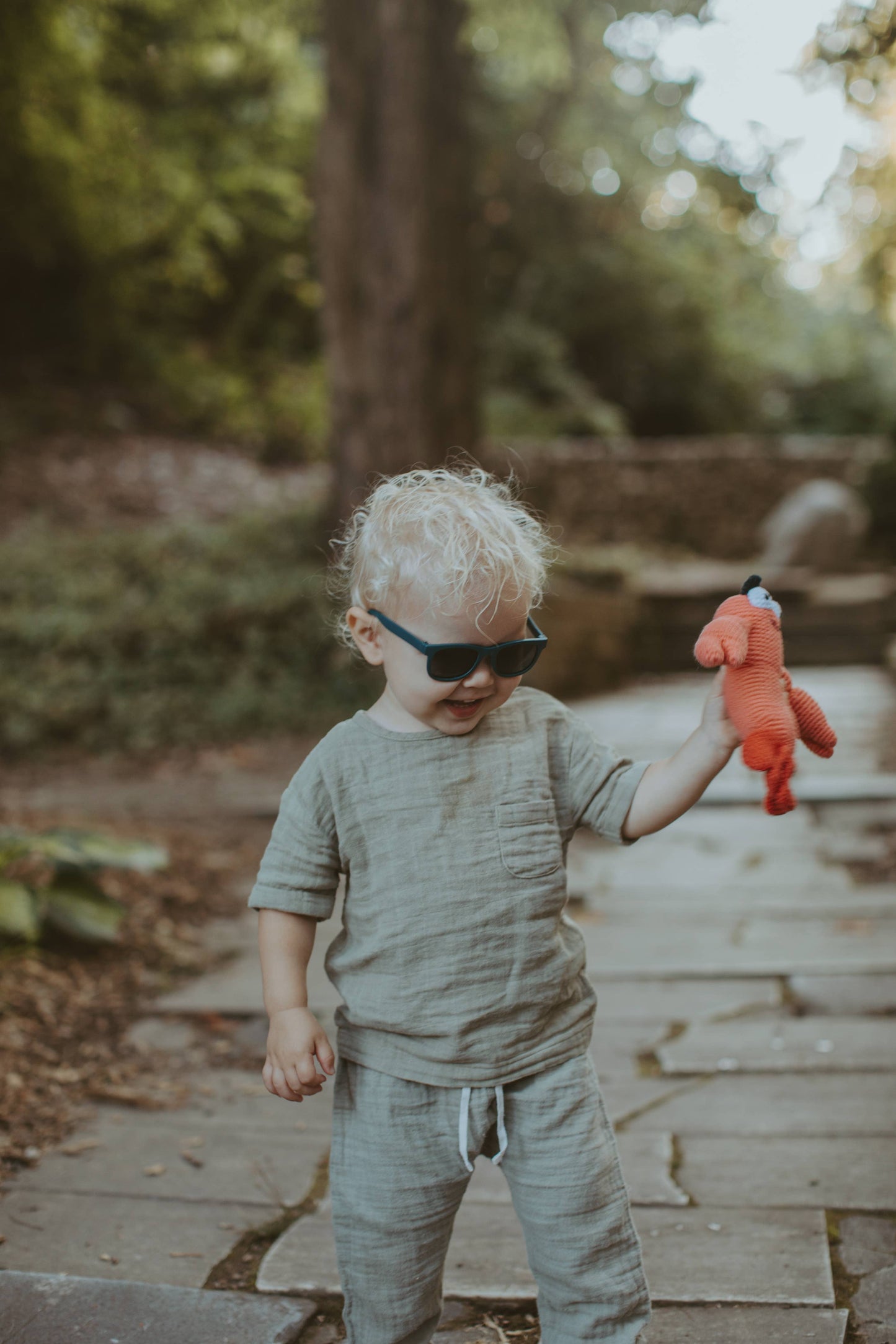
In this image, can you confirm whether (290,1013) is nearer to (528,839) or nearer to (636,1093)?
(528,839)

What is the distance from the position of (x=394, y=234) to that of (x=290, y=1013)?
5.93m

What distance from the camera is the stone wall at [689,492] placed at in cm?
1578

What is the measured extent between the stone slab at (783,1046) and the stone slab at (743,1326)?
0.89 m

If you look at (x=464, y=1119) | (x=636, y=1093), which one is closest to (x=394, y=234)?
(x=636, y=1093)

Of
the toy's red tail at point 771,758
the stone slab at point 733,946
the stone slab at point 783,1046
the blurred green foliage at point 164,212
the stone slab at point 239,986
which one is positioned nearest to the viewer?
the toy's red tail at point 771,758

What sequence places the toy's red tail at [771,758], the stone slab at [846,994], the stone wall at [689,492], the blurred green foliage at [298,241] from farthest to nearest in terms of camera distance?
the stone wall at [689,492], the blurred green foliage at [298,241], the stone slab at [846,994], the toy's red tail at [771,758]

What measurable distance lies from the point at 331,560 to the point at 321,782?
558cm

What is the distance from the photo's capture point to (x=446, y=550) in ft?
4.89

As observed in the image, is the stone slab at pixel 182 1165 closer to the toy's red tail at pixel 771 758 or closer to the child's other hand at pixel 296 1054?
the child's other hand at pixel 296 1054

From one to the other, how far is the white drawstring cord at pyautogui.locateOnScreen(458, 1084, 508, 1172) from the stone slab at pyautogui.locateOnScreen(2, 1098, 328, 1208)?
0.72 meters

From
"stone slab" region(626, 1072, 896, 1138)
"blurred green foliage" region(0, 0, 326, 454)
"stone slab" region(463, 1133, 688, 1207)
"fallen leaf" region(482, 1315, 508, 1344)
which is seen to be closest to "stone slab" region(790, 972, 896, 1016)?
"stone slab" region(626, 1072, 896, 1138)

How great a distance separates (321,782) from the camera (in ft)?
5.16

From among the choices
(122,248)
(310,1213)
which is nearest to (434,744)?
(310,1213)

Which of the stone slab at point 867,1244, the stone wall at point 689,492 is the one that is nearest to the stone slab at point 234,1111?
the stone slab at point 867,1244
